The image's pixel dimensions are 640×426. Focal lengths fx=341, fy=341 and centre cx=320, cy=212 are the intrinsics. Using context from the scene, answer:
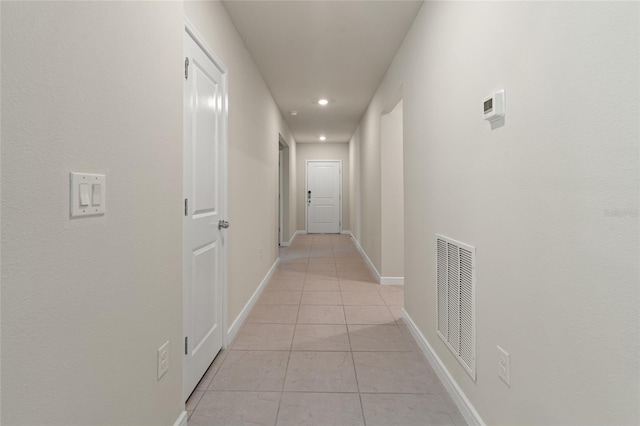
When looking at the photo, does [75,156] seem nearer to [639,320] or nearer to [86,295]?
[86,295]

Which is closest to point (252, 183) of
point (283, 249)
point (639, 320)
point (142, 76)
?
point (142, 76)

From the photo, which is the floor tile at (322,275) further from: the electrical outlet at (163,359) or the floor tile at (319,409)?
the electrical outlet at (163,359)

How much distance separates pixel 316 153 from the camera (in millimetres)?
8906

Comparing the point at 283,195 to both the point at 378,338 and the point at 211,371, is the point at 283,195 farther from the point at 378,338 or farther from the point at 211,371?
the point at 211,371

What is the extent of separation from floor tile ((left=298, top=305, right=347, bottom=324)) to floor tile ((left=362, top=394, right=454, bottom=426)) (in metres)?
1.14

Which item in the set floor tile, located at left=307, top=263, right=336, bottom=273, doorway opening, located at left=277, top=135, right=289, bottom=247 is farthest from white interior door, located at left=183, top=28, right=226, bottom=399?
doorway opening, located at left=277, top=135, right=289, bottom=247

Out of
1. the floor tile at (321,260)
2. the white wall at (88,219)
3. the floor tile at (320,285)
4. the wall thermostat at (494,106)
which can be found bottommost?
the floor tile at (320,285)

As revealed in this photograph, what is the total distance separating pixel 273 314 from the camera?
3.16 m

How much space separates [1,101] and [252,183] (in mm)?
2696

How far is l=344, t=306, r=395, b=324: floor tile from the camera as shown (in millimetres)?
2988

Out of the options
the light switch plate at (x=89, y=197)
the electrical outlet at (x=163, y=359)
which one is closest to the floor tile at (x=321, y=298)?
the electrical outlet at (x=163, y=359)

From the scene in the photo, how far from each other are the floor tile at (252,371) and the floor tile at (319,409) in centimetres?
17

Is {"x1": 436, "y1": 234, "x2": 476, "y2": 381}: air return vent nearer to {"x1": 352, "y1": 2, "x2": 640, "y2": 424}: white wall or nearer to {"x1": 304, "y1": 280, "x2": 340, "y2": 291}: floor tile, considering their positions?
{"x1": 352, "y1": 2, "x2": 640, "y2": 424}: white wall

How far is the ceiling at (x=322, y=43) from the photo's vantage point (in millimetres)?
2471
